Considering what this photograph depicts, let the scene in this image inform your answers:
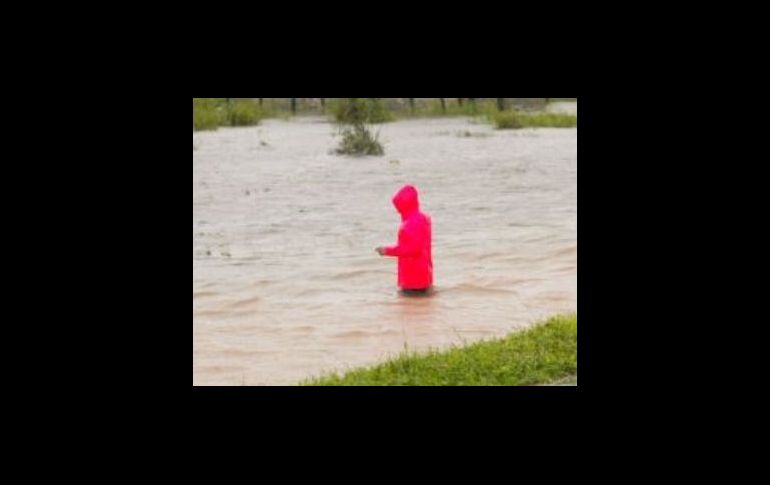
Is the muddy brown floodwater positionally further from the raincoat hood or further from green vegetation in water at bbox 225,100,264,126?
the raincoat hood

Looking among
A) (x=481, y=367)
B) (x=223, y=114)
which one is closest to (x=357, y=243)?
(x=481, y=367)

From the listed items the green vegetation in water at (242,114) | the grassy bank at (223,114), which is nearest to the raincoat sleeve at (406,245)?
the grassy bank at (223,114)

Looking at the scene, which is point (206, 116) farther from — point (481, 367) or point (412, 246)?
point (481, 367)

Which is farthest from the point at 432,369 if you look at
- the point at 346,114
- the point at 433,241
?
the point at 346,114

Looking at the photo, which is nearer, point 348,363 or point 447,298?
point 348,363

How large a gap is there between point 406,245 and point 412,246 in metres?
0.05

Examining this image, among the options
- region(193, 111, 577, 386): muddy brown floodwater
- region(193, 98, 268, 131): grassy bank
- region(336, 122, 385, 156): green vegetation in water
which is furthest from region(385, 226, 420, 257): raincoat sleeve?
region(193, 98, 268, 131): grassy bank

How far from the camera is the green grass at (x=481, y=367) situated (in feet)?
17.8

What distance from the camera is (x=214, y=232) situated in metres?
9.15

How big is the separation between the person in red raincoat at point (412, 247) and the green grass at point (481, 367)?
3.92 ft

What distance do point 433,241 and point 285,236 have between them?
1358 millimetres

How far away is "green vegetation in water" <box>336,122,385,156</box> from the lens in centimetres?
1168

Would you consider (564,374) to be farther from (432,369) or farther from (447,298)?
(447,298)

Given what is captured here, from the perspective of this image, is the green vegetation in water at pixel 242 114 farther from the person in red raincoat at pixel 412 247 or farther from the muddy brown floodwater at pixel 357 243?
the person in red raincoat at pixel 412 247
